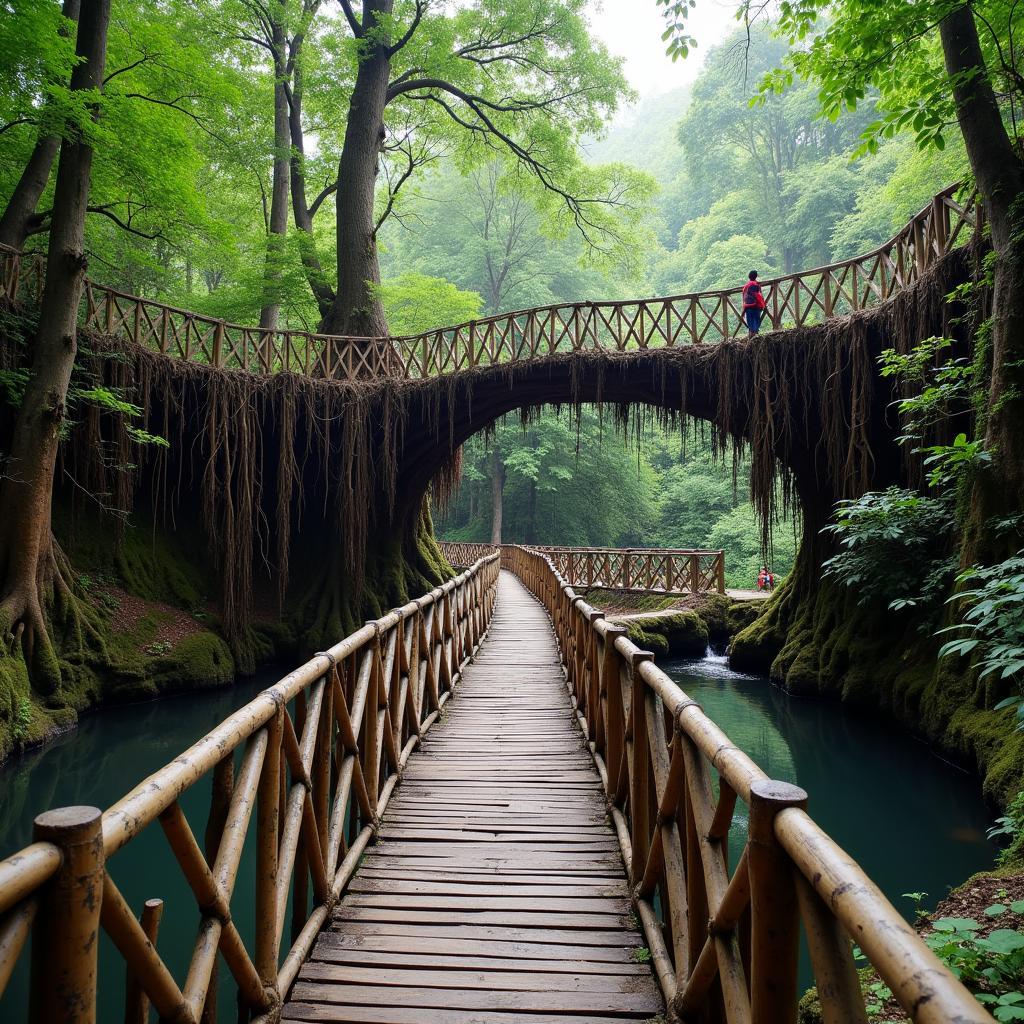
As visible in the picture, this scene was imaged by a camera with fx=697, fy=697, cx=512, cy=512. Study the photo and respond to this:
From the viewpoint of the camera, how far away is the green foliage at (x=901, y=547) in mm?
7504

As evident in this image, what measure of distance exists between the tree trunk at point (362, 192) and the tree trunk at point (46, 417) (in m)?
6.60

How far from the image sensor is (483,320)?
501 inches

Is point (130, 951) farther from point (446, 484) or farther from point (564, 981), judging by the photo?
point (446, 484)

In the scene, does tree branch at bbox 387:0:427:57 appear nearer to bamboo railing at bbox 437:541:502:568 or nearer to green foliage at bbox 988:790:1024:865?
bamboo railing at bbox 437:541:502:568

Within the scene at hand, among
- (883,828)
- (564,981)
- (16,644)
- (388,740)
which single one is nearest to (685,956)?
(564,981)

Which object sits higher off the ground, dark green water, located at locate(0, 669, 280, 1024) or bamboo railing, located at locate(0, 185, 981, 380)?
bamboo railing, located at locate(0, 185, 981, 380)

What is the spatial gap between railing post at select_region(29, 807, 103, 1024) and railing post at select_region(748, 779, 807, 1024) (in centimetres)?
128

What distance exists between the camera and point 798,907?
146 cm

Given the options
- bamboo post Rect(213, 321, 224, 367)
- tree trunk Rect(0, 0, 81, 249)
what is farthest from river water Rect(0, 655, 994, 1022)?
tree trunk Rect(0, 0, 81, 249)

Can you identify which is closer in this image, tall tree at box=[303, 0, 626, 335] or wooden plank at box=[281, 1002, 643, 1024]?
wooden plank at box=[281, 1002, 643, 1024]

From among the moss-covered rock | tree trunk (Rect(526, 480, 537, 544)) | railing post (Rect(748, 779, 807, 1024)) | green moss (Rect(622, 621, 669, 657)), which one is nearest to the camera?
railing post (Rect(748, 779, 807, 1024))

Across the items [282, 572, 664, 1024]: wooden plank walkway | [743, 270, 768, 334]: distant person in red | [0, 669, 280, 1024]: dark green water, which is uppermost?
[743, 270, 768, 334]: distant person in red

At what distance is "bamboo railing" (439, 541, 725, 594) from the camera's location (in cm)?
1716

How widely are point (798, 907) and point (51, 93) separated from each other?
10.3 m
